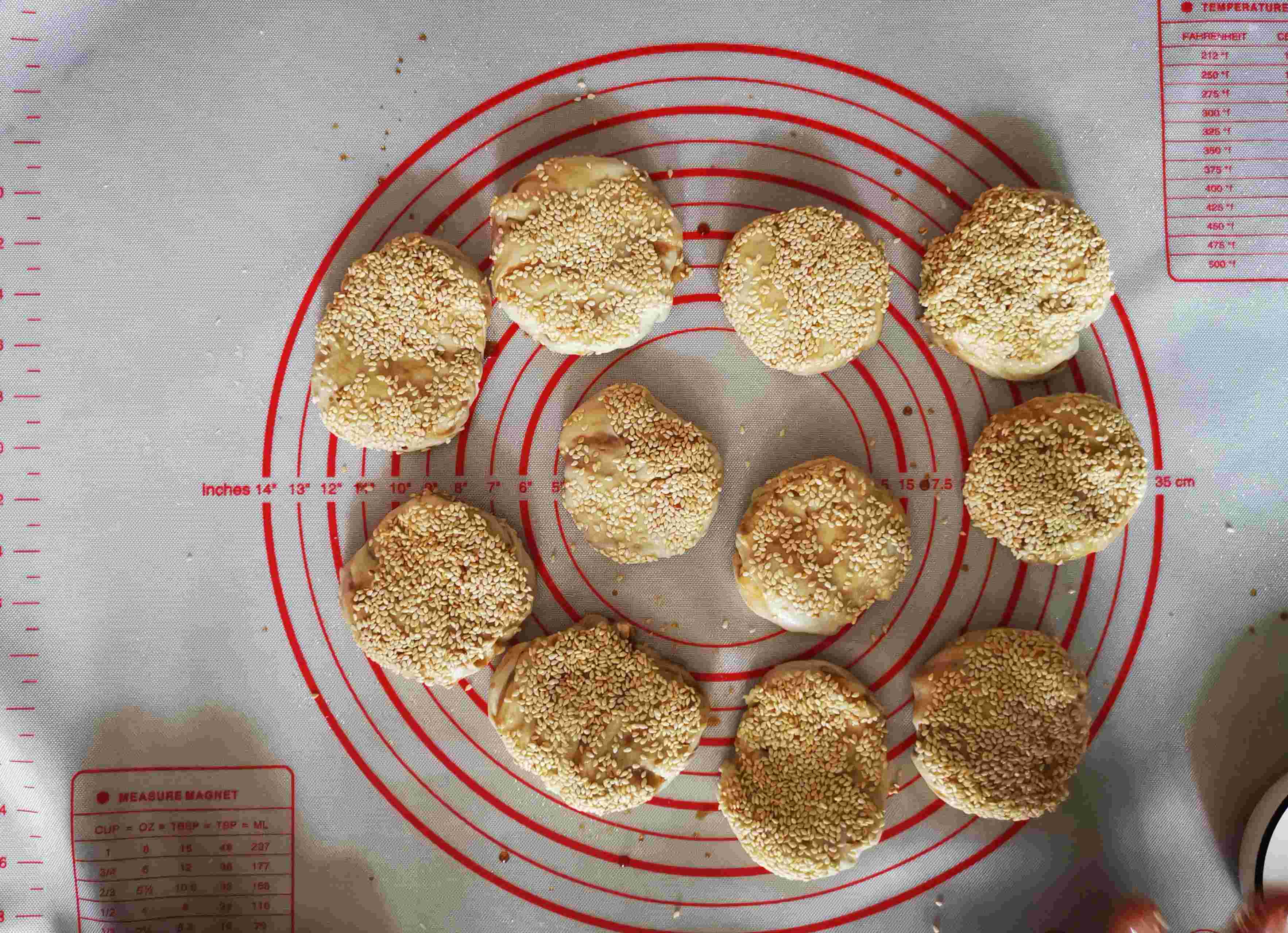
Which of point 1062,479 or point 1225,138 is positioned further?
point 1225,138

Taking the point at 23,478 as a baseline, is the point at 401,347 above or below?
above

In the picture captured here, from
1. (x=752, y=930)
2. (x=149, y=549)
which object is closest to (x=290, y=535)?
(x=149, y=549)

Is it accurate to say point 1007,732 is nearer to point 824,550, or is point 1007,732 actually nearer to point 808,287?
point 824,550

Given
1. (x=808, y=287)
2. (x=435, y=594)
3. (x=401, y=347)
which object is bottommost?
(x=435, y=594)

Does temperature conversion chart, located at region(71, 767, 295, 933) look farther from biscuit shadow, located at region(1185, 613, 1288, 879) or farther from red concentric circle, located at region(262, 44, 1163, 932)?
biscuit shadow, located at region(1185, 613, 1288, 879)

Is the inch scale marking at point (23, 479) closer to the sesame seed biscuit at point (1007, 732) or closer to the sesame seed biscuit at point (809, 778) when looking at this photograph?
the sesame seed biscuit at point (809, 778)

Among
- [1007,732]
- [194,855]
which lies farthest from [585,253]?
[194,855]
